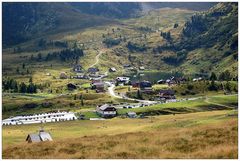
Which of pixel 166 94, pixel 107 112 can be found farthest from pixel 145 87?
pixel 107 112

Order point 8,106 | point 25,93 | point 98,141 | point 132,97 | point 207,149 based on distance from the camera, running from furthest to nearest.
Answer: point 25,93 → point 132,97 → point 8,106 → point 98,141 → point 207,149

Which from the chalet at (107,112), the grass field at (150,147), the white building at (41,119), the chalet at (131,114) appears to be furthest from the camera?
the chalet at (107,112)

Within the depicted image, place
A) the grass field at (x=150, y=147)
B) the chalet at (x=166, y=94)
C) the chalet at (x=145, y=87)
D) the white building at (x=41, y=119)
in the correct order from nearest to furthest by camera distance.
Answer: the grass field at (x=150, y=147) → the white building at (x=41, y=119) → the chalet at (x=166, y=94) → the chalet at (x=145, y=87)

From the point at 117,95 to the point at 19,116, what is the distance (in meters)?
44.5

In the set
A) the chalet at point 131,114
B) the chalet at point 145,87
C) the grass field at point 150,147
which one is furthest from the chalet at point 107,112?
the grass field at point 150,147

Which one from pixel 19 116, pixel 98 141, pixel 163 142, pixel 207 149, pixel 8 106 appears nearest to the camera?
pixel 207 149

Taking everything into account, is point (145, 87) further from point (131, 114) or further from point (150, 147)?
point (150, 147)

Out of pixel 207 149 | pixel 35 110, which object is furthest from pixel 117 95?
pixel 207 149

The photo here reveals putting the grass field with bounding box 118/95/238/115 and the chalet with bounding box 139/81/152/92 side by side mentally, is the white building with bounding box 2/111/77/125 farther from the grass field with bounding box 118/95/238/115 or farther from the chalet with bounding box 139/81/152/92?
the chalet with bounding box 139/81/152/92

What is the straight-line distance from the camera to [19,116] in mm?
132625

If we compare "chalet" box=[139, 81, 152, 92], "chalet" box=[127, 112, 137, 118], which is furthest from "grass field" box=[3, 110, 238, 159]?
"chalet" box=[139, 81, 152, 92]

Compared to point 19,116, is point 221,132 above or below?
above

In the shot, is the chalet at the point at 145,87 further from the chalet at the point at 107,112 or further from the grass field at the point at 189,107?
the chalet at the point at 107,112

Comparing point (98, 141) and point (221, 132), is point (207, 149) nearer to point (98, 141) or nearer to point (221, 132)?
point (221, 132)
